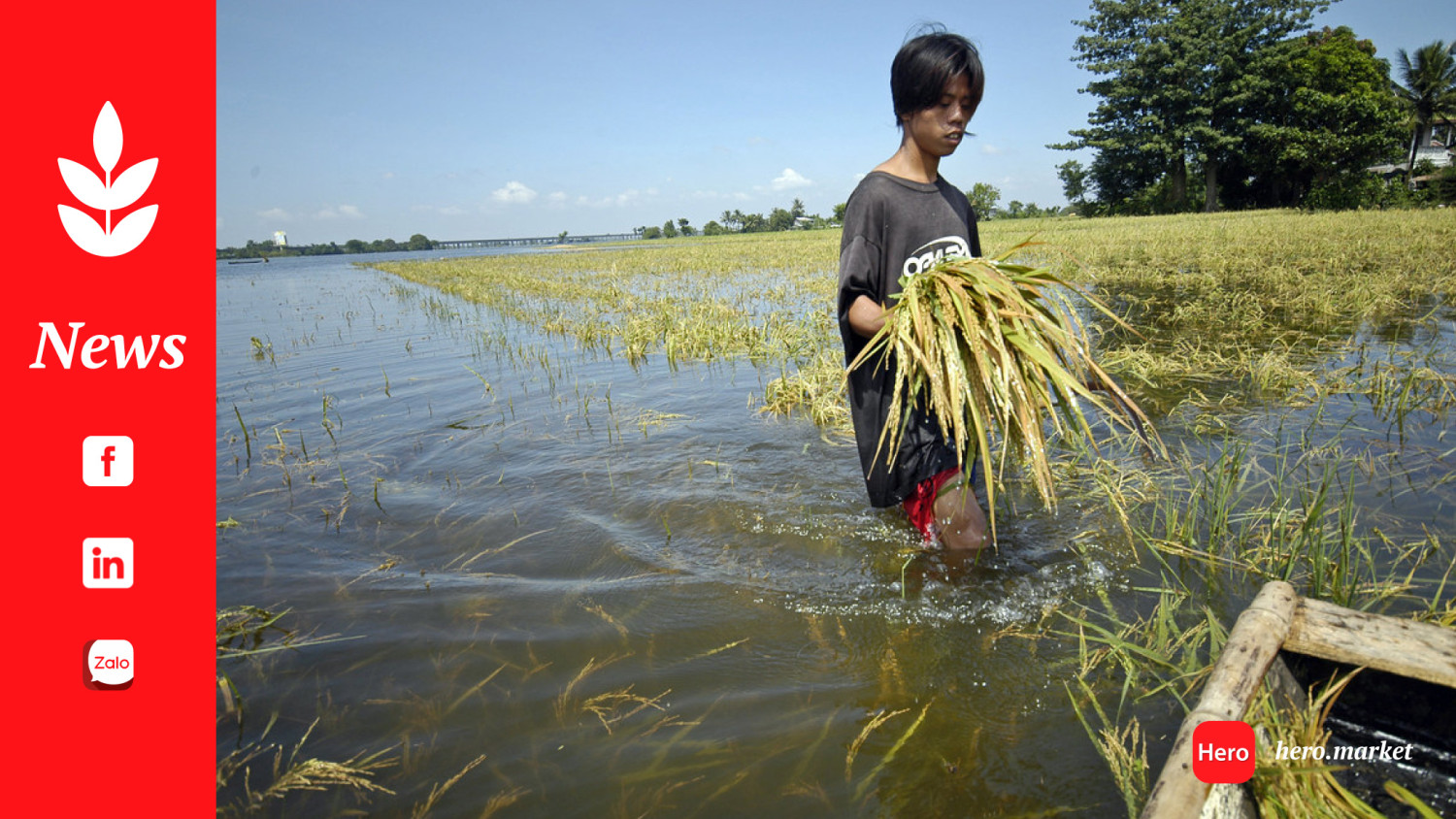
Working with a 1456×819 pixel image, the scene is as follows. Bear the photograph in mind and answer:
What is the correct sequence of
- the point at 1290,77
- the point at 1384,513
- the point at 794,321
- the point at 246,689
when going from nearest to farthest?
the point at 246,689
the point at 1384,513
the point at 794,321
the point at 1290,77

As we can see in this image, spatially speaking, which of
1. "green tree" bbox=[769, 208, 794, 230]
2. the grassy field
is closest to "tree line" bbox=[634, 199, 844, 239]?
"green tree" bbox=[769, 208, 794, 230]

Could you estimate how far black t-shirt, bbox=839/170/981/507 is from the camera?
2.13 metres

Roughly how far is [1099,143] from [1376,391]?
34674mm

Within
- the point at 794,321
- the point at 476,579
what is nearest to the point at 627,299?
the point at 794,321

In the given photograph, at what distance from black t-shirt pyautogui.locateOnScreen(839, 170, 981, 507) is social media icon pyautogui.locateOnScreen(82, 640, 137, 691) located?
204 centimetres

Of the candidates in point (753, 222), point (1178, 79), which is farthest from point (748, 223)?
point (1178, 79)

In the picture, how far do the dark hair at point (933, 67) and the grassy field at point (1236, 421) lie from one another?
0.72 meters

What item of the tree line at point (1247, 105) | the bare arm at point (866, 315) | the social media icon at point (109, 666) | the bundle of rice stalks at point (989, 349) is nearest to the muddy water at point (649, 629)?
the social media icon at point (109, 666)

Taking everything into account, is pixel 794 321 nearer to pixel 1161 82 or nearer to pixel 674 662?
pixel 674 662

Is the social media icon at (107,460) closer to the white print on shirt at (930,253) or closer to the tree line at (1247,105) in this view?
the white print on shirt at (930,253)

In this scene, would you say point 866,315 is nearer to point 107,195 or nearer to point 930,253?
point 930,253

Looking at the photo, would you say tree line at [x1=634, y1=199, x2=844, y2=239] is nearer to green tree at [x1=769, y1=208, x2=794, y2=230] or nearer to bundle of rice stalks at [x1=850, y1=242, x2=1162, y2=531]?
green tree at [x1=769, y1=208, x2=794, y2=230]

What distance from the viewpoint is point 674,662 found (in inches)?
80.0

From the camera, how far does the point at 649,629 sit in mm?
2223
